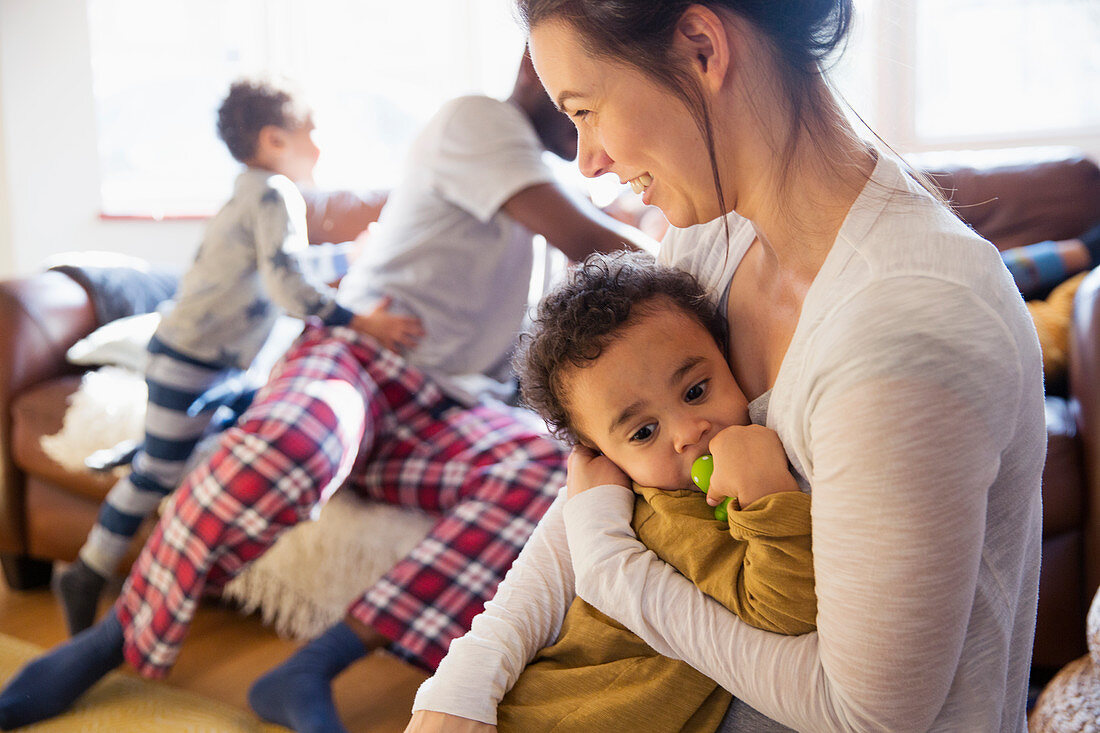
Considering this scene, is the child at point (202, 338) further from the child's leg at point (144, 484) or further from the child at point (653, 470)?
the child at point (653, 470)

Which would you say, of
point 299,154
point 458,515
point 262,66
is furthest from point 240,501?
point 262,66

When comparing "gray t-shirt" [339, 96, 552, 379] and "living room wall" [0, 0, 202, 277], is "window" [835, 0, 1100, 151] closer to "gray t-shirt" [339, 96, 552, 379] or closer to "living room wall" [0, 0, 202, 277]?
"gray t-shirt" [339, 96, 552, 379]

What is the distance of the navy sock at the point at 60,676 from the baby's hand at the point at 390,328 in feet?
2.42

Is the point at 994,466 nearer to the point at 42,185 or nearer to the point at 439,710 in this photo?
the point at 439,710

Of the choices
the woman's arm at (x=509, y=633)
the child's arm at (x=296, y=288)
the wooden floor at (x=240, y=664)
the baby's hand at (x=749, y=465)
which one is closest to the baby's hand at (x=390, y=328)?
the child's arm at (x=296, y=288)

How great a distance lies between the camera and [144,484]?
6.57 feet

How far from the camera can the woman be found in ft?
2.11

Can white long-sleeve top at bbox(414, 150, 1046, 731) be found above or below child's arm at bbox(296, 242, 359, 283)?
above

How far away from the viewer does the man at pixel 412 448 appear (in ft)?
5.30

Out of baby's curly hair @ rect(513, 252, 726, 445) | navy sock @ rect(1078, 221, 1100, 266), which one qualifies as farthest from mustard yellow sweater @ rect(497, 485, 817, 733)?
navy sock @ rect(1078, 221, 1100, 266)

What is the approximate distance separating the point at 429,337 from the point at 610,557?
1.12m

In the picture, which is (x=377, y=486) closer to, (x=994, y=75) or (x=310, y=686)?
(x=310, y=686)

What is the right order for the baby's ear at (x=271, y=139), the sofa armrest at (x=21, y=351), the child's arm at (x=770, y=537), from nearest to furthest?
the child's arm at (x=770, y=537) → the baby's ear at (x=271, y=139) → the sofa armrest at (x=21, y=351)

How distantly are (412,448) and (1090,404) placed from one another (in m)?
1.27
